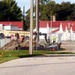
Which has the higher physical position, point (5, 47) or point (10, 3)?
point (10, 3)

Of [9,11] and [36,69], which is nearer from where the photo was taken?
[36,69]

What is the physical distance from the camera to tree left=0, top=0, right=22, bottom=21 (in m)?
115

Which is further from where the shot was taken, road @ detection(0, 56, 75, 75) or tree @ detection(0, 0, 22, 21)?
tree @ detection(0, 0, 22, 21)

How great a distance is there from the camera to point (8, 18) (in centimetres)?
11694

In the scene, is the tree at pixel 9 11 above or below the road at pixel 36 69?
above

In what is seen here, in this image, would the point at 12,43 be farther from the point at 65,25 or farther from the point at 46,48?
the point at 65,25

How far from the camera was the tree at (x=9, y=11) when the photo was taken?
376 feet

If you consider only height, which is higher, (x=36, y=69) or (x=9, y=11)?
(x=9, y=11)

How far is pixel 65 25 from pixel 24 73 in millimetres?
73025

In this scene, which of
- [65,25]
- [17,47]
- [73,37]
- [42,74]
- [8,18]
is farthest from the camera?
[8,18]

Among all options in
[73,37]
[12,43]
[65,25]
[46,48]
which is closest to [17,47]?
[12,43]

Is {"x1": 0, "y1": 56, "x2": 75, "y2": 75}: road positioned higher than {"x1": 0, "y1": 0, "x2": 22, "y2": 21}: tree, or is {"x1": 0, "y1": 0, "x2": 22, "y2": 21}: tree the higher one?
{"x1": 0, "y1": 0, "x2": 22, "y2": 21}: tree

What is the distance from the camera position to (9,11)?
11775cm

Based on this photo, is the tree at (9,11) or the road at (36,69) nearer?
the road at (36,69)
